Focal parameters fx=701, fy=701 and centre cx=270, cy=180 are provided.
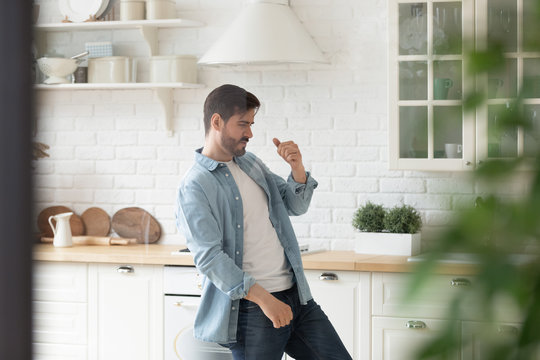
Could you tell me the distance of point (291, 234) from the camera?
5.71 feet

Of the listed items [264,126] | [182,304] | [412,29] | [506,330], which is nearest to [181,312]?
[182,304]

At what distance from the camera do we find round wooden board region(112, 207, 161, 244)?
2.87 m

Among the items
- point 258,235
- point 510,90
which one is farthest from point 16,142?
point 258,235

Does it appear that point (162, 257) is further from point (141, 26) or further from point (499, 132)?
point (499, 132)

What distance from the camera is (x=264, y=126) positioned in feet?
9.18

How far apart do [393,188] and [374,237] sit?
26cm

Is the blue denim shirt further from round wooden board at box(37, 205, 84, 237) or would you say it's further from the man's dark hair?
round wooden board at box(37, 205, 84, 237)

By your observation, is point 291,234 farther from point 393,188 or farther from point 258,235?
point 393,188

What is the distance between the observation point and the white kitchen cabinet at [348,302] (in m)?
2.32

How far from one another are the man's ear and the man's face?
0.5 inches

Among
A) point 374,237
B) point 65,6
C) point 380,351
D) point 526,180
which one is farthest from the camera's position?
point 65,6

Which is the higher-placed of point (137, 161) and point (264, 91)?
point (264, 91)

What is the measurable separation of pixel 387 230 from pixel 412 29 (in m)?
0.72

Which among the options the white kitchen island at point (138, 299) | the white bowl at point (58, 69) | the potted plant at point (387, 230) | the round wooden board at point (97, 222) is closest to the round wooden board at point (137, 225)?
the round wooden board at point (97, 222)
